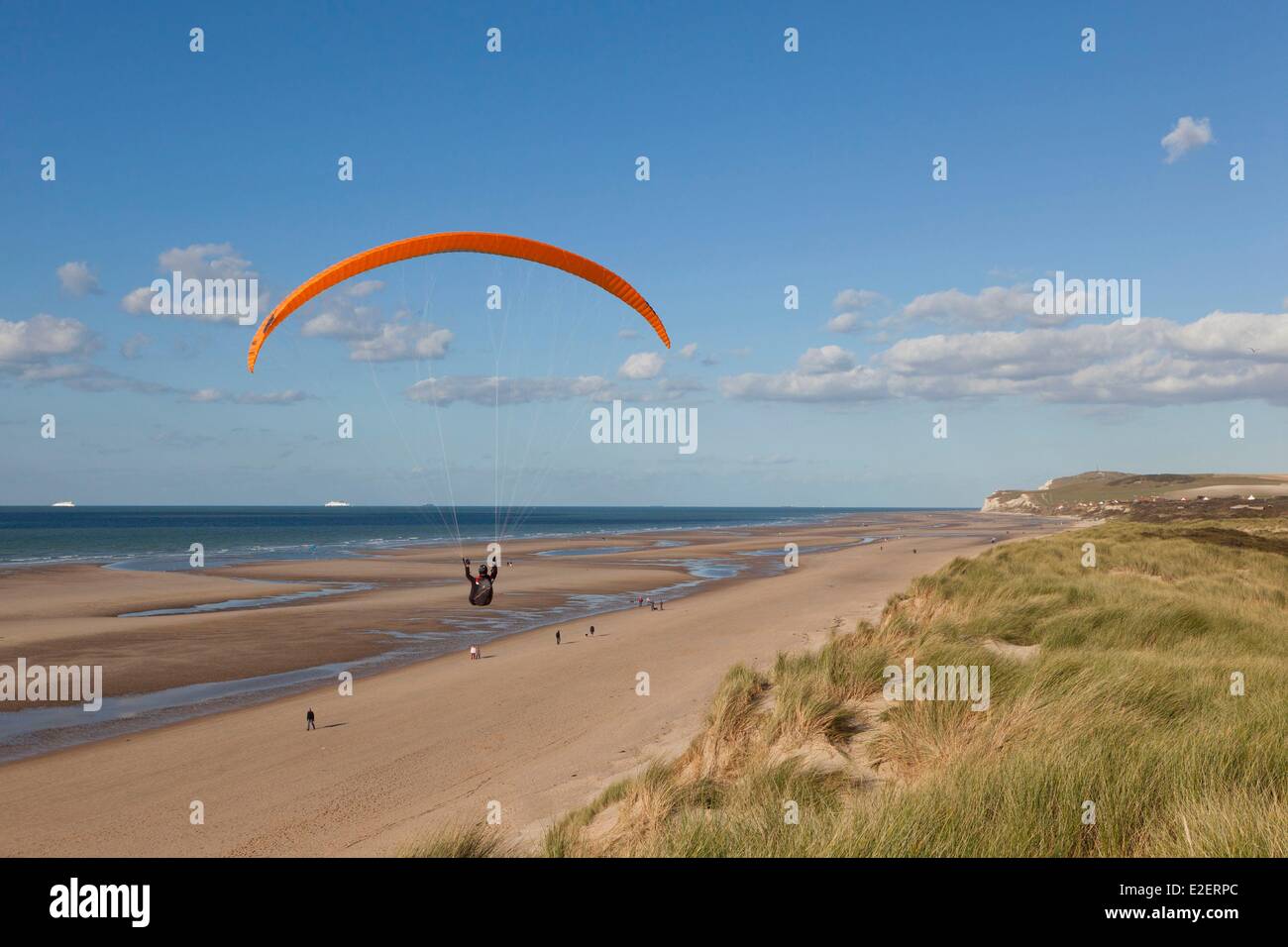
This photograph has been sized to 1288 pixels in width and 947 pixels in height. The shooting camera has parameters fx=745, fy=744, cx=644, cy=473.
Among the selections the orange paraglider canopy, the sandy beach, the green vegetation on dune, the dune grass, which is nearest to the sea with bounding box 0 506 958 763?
the sandy beach

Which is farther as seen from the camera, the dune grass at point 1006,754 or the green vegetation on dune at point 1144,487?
the green vegetation on dune at point 1144,487

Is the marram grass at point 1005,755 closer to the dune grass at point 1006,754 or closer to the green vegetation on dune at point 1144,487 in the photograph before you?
the dune grass at point 1006,754

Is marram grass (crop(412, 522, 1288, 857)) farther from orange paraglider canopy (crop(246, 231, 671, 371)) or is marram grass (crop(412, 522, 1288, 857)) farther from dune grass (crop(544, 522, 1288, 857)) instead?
orange paraglider canopy (crop(246, 231, 671, 371))

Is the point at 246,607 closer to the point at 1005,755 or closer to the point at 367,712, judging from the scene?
the point at 367,712

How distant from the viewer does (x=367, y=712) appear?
17406mm

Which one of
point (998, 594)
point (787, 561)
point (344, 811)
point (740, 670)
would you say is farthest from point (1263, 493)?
point (344, 811)

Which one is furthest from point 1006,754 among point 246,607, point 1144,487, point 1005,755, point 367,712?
point 1144,487

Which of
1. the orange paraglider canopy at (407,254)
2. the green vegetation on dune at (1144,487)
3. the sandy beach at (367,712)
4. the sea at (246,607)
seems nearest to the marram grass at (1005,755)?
the sandy beach at (367,712)

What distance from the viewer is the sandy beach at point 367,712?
11266 millimetres

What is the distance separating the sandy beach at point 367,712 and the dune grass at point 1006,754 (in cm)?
220

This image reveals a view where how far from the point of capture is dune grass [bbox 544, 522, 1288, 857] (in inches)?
220

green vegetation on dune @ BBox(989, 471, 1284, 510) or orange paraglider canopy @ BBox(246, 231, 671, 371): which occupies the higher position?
orange paraglider canopy @ BBox(246, 231, 671, 371)

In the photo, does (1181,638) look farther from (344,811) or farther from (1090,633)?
(344,811)

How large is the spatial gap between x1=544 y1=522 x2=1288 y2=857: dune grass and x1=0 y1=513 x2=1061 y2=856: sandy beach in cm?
220
